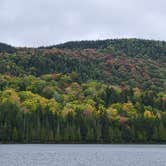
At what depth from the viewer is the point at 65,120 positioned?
17762cm

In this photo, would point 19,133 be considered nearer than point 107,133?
Yes

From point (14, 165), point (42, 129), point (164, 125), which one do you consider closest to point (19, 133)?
point (42, 129)

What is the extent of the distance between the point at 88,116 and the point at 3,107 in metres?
26.3

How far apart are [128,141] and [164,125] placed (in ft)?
44.0

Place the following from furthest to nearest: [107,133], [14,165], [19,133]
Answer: [107,133] → [19,133] → [14,165]

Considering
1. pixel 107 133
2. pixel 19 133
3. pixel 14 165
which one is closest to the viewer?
pixel 14 165

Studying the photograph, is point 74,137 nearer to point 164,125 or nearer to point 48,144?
point 48,144

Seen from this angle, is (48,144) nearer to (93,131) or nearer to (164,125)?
(93,131)

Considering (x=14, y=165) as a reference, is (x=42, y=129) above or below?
above

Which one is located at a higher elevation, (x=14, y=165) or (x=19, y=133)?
(x=19, y=133)

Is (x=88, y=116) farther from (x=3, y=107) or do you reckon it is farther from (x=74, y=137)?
(x=3, y=107)

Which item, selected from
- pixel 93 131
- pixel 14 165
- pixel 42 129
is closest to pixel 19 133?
pixel 42 129

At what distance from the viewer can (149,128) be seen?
185 meters

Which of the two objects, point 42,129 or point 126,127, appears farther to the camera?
point 126,127
